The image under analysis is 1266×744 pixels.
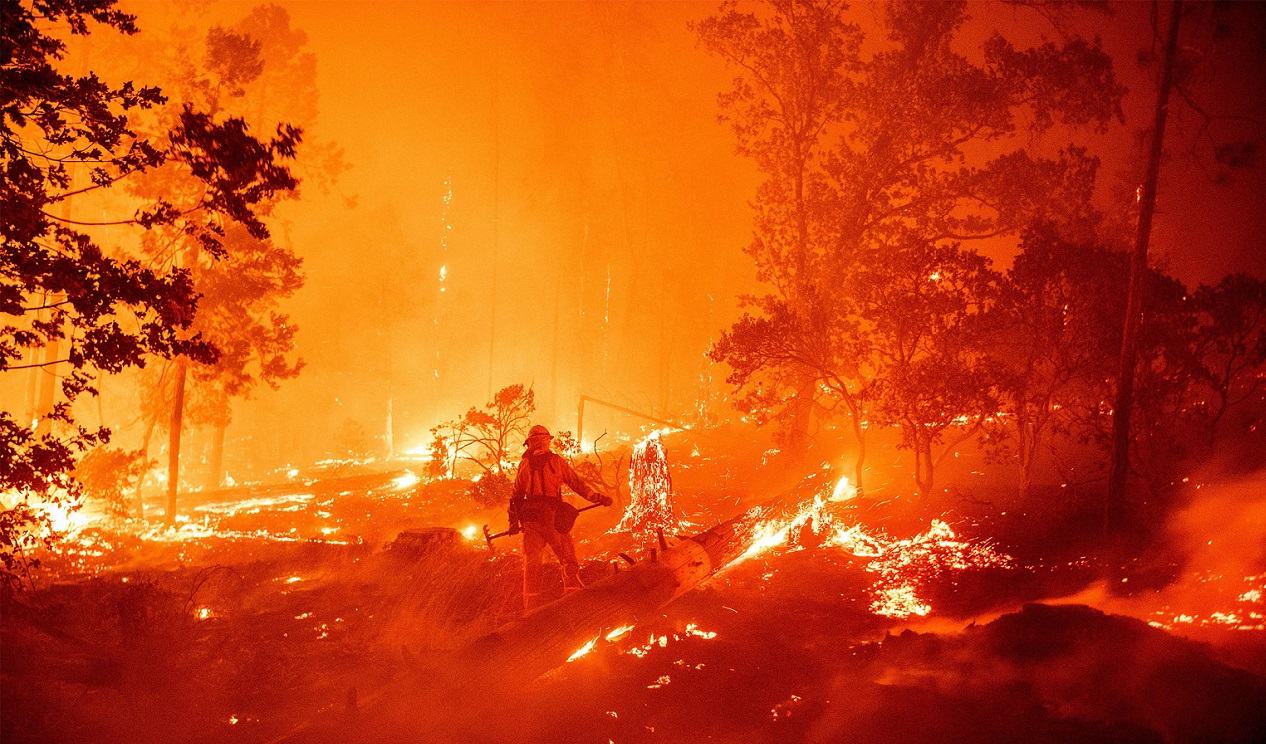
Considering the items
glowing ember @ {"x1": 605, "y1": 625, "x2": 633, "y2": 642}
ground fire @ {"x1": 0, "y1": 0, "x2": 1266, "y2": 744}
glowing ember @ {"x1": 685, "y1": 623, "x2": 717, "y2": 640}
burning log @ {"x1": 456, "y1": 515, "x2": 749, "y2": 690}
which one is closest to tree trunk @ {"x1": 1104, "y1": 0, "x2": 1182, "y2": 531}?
ground fire @ {"x1": 0, "y1": 0, "x2": 1266, "y2": 744}

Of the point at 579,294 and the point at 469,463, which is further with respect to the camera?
the point at 579,294

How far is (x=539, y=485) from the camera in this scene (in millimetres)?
8742

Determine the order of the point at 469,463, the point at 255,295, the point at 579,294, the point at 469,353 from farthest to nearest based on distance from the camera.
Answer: the point at 579,294 < the point at 469,353 < the point at 469,463 < the point at 255,295

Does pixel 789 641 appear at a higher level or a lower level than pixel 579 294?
lower

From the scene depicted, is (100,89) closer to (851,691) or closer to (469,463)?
(851,691)

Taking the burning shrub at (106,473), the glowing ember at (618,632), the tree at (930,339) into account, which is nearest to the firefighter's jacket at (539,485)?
the glowing ember at (618,632)

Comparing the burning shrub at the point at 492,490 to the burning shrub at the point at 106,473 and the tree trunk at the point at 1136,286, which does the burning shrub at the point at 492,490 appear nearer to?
the burning shrub at the point at 106,473

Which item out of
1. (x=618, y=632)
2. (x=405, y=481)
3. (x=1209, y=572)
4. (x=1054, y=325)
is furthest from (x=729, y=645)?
(x=405, y=481)

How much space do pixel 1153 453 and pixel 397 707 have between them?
13.2 metres

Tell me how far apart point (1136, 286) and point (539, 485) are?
927 cm

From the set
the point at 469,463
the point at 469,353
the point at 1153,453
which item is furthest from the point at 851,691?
the point at 469,353

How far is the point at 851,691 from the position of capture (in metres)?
6.62

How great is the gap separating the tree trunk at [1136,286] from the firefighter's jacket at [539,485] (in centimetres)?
808

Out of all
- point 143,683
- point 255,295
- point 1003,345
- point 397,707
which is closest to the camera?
point 397,707
